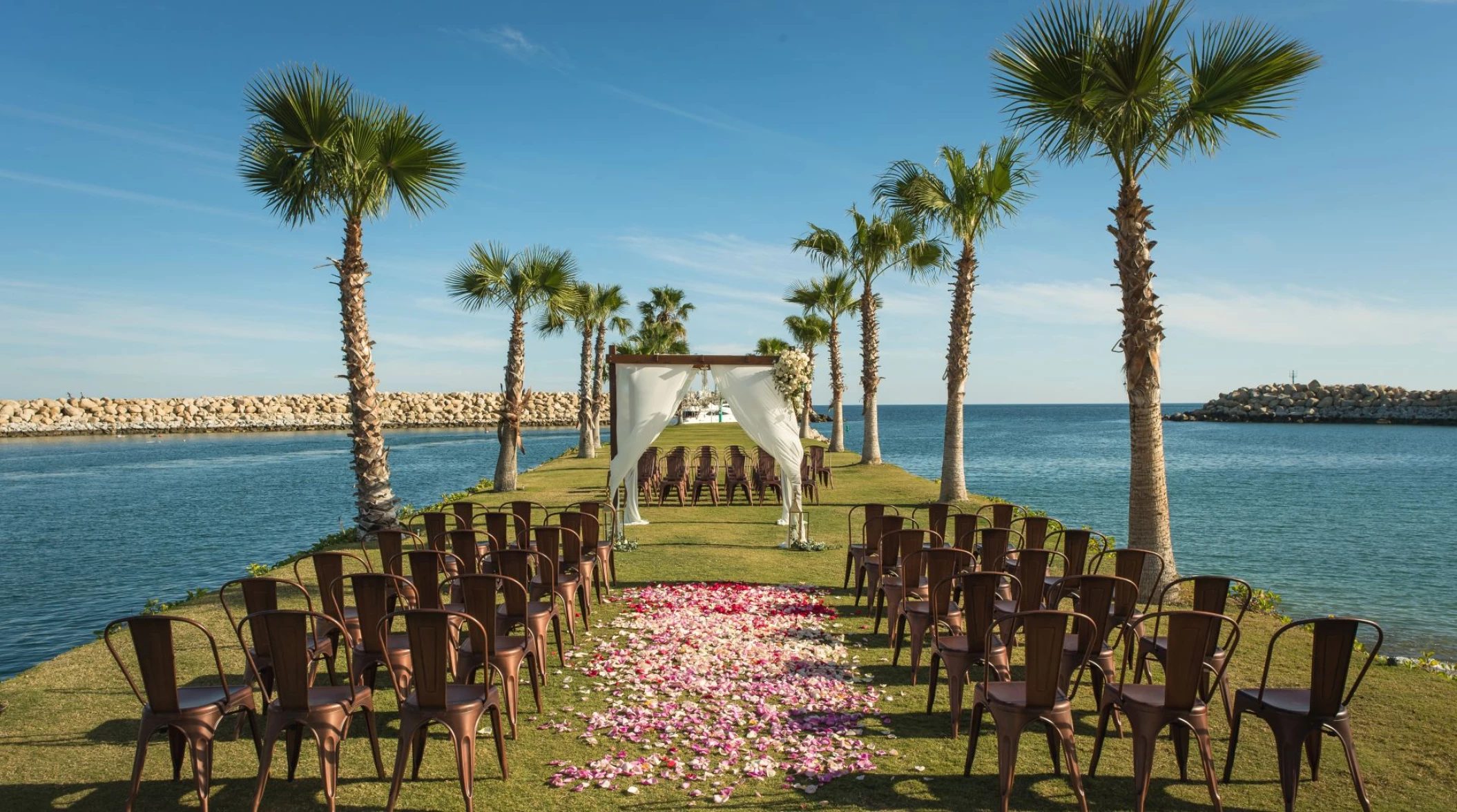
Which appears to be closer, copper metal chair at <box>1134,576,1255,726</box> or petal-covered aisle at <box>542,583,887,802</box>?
petal-covered aisle at <box>542,583,887,802</box>

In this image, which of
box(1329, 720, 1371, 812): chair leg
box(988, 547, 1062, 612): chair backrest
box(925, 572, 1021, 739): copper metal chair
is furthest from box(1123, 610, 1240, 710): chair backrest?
box(988, 547, 1062, 612): chair backrest

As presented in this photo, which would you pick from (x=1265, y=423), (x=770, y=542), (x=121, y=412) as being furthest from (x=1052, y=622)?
(x=1265, y=423)

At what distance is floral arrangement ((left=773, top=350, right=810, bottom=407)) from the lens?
12.2 metres

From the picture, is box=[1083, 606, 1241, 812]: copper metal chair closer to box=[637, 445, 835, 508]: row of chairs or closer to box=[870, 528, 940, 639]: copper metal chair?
box=[870, 528, 940, 639]: copper metal chair

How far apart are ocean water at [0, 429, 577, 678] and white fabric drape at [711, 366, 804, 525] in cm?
756

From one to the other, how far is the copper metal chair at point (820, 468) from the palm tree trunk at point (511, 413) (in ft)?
24.7

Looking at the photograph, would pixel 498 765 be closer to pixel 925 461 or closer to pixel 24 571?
pixel 24 571

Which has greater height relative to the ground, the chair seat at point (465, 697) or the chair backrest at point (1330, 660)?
the chair backrest at point (1330, 660)

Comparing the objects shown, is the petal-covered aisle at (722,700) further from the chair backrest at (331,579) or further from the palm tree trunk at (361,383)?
the palm tree trunk at (361,383)

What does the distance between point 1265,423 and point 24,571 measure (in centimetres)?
11020

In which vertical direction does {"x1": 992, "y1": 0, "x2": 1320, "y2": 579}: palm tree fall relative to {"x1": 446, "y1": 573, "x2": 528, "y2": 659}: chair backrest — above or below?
above

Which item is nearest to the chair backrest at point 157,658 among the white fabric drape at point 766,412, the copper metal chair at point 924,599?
the copper metal chair at point 924,599

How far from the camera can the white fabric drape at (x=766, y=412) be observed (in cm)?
1275

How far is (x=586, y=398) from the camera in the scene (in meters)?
31.5
